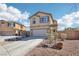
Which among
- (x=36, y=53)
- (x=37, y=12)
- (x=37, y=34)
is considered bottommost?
(x=36, y=53)

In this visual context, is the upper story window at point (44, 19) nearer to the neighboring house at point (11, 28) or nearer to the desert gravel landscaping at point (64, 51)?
the neighboring house at point (11, 28)

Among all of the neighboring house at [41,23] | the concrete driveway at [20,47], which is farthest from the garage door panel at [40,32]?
the concrete driveway at [20,47]

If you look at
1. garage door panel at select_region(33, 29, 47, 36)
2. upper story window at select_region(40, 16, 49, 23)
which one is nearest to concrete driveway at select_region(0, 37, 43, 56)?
garage door panel at select_region(33, 29, 47, 36)

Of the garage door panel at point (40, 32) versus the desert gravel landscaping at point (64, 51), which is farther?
the garage door panel at point (40, 32)

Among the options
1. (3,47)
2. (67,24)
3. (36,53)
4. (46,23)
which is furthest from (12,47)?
(67,24)

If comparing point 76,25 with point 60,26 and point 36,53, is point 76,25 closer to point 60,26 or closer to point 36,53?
point 60,26

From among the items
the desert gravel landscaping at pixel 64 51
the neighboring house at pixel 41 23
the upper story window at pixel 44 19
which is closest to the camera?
the desert gravel landscaping at pixel 64 51

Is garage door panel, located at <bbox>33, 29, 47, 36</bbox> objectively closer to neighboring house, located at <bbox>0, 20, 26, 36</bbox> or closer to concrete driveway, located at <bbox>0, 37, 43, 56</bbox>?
concrete driveway, located at <bbox>0, 37, 43, 56</bbox>
